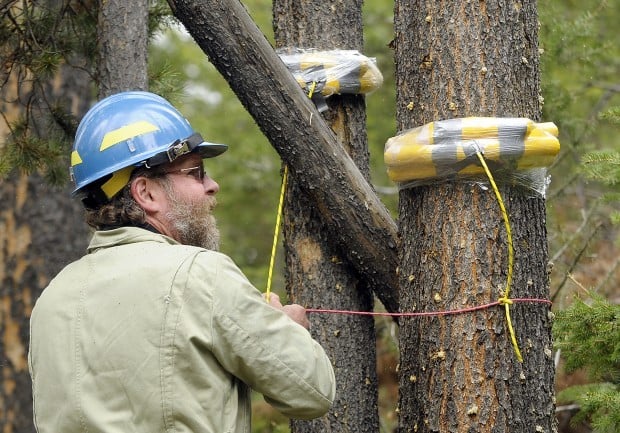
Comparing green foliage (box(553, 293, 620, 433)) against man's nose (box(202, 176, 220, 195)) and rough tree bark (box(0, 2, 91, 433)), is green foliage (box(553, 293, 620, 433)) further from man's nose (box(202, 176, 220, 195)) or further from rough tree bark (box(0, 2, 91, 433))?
rough tree bark (box(0, 2, 91, 433))

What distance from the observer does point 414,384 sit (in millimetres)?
3152

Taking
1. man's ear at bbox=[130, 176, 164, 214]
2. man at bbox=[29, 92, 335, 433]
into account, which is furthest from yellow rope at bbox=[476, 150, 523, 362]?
man's ear at bbox=[130, 176, 164, 214]

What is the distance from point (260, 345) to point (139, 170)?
0.81 m

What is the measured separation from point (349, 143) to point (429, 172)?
0.84 meters

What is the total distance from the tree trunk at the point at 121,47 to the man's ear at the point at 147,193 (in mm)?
1324

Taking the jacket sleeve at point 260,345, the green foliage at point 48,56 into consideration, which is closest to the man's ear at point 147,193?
the jacket sleeve at point 260,345

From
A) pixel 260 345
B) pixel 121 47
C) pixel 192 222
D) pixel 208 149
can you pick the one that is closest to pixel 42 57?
pixel 121 47

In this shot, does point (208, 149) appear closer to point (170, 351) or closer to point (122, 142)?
point (122, 142)

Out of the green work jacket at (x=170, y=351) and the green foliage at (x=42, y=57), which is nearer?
the green work jacket at (x=170, y=351)

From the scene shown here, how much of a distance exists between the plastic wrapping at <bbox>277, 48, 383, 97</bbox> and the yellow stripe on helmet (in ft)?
3.02

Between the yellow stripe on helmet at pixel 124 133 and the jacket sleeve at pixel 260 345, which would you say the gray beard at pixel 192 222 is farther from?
the jacket sleeve at pixel 260 345

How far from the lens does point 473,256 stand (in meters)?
3.01

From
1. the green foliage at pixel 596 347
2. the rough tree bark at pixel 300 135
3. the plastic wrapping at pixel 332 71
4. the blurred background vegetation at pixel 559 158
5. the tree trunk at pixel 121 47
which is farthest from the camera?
the blurred background vegetation at pixel 559 158

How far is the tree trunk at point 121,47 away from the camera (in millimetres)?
4180
